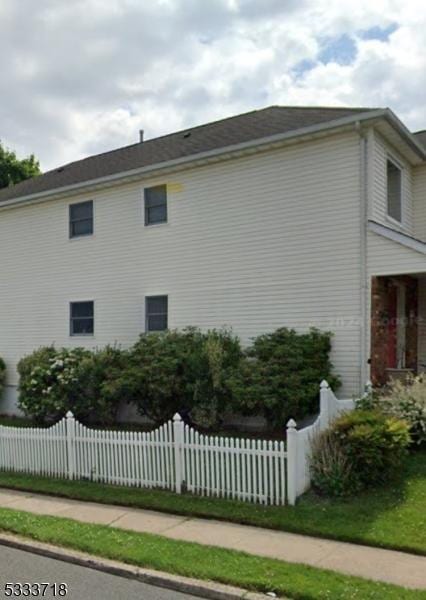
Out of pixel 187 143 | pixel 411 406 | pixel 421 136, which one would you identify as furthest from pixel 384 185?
pixel 187 143

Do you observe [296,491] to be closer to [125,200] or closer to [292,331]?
[292,331]

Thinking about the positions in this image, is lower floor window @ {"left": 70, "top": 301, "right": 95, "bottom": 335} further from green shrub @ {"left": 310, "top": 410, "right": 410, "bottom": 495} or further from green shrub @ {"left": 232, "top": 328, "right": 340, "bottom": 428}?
green shrub @ {"left": 310, "top": 410, "right": 410, "bottom": 495}

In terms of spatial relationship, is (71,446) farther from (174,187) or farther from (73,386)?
(174,187)

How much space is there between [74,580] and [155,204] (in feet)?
33.8

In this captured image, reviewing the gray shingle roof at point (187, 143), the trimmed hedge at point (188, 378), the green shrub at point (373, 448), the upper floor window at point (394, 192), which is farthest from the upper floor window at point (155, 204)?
the green shrub at point (373, 448)

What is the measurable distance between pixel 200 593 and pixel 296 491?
2.68 m

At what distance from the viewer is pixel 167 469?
26.8ft

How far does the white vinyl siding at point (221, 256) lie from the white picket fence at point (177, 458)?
2.93m

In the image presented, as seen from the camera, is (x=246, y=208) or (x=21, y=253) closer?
(x=246, y=208)

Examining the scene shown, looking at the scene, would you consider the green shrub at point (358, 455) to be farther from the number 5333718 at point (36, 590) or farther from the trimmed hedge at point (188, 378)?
the number 5333718 at point (36, 590)

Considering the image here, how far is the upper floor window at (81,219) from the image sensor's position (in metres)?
15.3

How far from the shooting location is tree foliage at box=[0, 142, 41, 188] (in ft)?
106

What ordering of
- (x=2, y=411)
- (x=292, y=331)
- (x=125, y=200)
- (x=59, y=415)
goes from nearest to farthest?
(x=292, y=331)
(x=59, y=415)
(x=125, y=200)
(x=2, y=411)

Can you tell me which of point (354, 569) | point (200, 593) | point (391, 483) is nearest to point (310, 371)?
point (391, 483)
